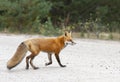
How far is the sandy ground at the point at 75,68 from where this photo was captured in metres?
10.8

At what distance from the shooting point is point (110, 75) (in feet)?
37.4

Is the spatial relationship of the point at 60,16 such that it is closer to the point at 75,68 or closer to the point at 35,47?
the point at 75,68

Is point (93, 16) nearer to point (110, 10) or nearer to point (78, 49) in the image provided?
point (110, 10)

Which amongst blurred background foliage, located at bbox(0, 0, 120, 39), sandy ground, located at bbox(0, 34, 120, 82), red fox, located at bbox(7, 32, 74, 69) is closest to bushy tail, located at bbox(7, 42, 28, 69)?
red fox, located at bbox(7, 32, 74, 69)

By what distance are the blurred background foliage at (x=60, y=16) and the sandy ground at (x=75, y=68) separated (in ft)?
20.8

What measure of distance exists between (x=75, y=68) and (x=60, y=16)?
20.8 meters

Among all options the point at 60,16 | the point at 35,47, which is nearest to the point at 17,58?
the point at 35,47

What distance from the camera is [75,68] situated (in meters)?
12.5

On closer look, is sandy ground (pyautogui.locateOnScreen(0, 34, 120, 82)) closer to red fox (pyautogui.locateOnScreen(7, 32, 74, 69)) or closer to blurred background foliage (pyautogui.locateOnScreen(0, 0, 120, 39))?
red fox (pyautogui.locateOnScreen(7, 32, 74, 69))

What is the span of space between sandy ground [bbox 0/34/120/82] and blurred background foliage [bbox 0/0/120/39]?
6351mm

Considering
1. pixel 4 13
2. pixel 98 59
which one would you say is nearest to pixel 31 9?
pixel 4 13

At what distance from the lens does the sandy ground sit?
35.5 feet

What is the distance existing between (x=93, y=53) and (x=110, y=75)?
17.6ft

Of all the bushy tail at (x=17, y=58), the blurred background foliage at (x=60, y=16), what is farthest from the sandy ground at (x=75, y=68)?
the blurred background foliage at (x=60, y=16)
